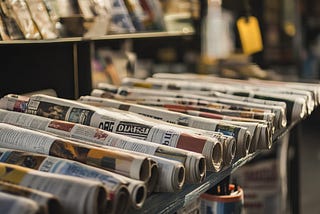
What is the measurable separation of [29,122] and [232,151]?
38 centimetres

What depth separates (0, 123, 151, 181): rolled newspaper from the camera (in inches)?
30.0

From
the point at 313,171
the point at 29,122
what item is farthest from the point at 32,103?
the point at 313,171

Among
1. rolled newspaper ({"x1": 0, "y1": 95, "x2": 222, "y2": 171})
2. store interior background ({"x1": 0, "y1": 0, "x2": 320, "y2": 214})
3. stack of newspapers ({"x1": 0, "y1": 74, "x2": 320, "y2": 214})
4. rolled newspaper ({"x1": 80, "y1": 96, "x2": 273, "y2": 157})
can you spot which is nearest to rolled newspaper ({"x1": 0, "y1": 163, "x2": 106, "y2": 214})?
stack of newspapers ({"x1": 0, "y1": 74, "x2": 320, "y2": 214})

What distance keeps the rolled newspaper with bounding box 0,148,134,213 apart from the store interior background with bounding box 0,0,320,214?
502 millimetres

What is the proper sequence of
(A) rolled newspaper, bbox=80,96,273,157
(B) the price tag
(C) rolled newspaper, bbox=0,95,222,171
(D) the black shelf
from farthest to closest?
(B) the price tag, (D) the black shelf, (A) rolled newspaper, bbox=80,96,273,157, (C) rolled newspaper, bbox=0,95,222,171

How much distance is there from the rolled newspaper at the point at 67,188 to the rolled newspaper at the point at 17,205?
5 cm

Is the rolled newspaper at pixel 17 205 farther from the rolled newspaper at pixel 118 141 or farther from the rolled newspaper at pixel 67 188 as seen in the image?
the rolled newspaper at pixel 118 141

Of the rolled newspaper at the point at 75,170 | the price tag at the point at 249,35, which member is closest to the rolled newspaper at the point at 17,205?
the rolled newspaper at the point at 75,170

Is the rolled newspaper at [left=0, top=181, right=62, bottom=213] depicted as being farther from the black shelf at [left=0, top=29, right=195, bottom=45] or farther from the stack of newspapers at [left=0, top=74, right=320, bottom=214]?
the black shelf at [left=0, top=29, right=195, bottom=45]

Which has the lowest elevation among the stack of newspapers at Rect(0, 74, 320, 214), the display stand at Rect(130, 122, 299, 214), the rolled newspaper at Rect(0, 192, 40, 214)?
the display stand at Rect(130, 122, 299, 214)

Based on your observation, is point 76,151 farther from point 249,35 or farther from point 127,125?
point 249,35

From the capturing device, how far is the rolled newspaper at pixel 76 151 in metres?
0.76

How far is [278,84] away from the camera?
170cm

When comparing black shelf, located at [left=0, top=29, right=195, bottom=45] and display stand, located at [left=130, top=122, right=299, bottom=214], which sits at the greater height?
black shelf, located at [left=0, top=29, right=195, bottom=45]
